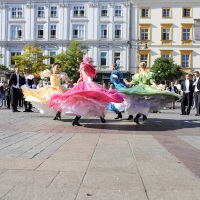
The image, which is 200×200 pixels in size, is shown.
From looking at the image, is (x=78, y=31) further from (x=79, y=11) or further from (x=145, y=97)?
(x=145, y=97)

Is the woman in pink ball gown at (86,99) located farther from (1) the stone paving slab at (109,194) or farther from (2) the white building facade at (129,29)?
(2) the white building facade at (129,29)

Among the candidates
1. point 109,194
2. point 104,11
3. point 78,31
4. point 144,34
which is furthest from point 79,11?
point 109,194

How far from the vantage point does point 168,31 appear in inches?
2163

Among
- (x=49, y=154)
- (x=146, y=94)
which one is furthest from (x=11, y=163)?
(x=146, y=94)

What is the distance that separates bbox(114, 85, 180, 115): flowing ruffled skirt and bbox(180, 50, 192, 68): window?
46.1 m

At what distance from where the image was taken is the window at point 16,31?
186ft

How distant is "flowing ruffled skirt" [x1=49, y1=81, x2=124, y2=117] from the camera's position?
881cm

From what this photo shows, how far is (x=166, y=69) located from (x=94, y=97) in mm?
42195

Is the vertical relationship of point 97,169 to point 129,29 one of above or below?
below

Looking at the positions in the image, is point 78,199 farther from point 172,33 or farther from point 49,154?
point 172,33

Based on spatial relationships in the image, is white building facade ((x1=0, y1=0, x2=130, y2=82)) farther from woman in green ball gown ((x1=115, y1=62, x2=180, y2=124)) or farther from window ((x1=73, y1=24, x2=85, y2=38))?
woman in green ball gown ((x1=115, y1=62, x2=180, y2=124))

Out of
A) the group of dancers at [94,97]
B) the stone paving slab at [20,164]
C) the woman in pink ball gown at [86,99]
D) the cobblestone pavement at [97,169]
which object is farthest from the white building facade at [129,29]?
the stone paving slab at [20,164]

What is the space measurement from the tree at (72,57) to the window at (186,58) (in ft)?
50.3

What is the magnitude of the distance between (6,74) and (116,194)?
2145 inches
